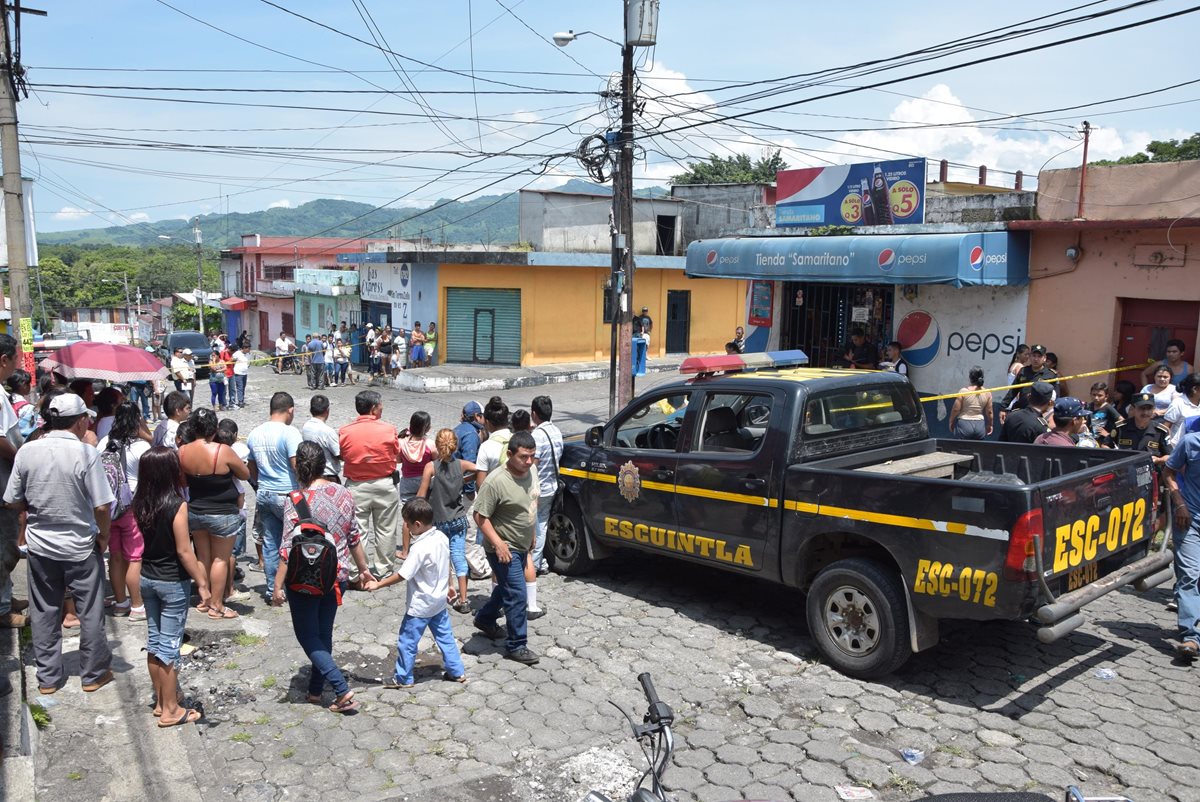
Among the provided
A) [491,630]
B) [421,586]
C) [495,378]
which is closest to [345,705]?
[421,586]

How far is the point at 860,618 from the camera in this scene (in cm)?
609

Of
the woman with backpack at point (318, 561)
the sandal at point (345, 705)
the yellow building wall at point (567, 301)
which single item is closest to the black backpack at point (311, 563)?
the woman with backpack at point (318, 561)

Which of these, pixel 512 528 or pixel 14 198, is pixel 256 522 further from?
pixel 14 198

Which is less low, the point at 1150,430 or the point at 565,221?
the point at 565,221

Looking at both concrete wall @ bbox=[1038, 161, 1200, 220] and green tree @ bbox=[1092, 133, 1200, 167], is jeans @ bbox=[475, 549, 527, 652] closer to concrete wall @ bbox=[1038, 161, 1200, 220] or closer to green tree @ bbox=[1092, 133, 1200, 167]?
concrete wall @ bbox=[1038, 161, 1200, 220]

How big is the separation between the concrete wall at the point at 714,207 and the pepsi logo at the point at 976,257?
18.1m

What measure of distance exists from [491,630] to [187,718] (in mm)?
2180

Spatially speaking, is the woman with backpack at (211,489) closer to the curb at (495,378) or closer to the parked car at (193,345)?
the curb at (495,378)

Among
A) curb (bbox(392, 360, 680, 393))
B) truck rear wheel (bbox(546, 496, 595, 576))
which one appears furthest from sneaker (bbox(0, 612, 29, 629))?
curb (bbox(392, 360, 680, 393))

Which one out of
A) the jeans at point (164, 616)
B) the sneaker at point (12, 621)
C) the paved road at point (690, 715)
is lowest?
the paved road at point (690, 715)

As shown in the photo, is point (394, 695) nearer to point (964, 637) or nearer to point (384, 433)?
point (384, 433)

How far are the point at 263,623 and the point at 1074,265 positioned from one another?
11.3 metres

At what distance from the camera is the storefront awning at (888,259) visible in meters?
12.9

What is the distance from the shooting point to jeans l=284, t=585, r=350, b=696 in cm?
535
